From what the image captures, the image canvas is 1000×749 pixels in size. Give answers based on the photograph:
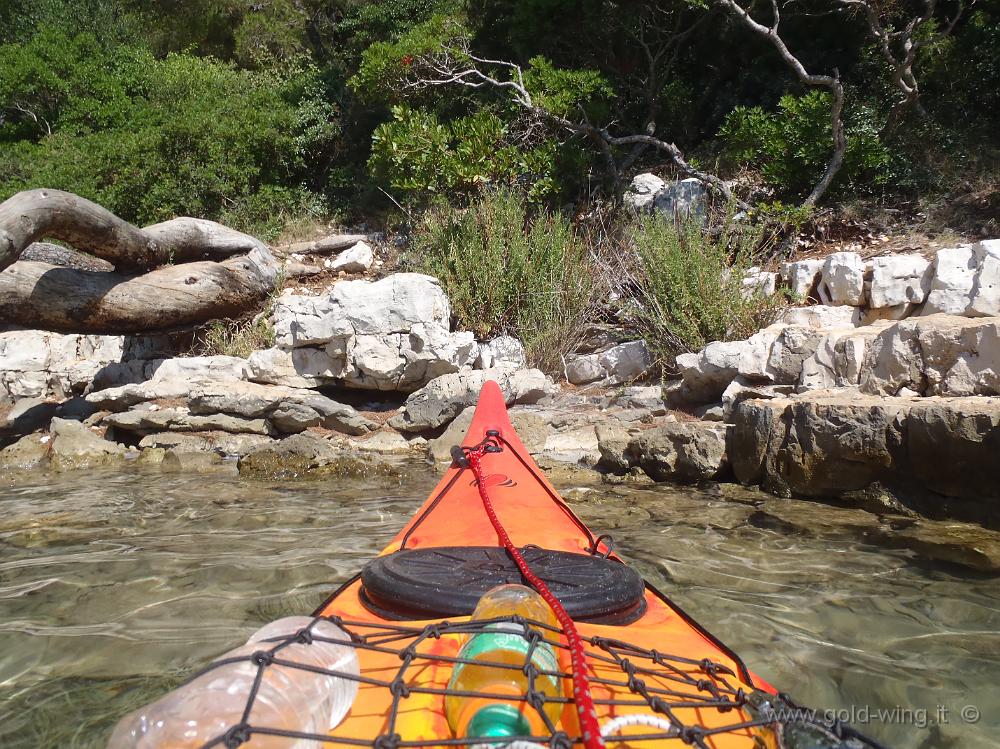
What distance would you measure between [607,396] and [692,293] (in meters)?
1.21

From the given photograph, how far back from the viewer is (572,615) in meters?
1.70

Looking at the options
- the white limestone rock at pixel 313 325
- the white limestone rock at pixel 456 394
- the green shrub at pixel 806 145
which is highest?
the green shrub at pixel 806 145

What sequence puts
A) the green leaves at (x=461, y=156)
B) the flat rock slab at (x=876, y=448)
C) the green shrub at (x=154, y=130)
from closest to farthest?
the flat rock slab at (x=876, y=448)
the green leaves at (x=461, y=156)
the green shrub at (x=154, y=130)

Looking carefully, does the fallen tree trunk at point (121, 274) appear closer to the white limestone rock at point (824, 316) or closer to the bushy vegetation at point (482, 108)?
the bushy vegetation at point (482, 108)

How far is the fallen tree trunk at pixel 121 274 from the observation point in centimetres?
552

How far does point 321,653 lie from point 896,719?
1532mm

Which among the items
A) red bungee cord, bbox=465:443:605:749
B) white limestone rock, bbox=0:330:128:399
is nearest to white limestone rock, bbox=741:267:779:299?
red bungee cord, bbox=465:443:605:749

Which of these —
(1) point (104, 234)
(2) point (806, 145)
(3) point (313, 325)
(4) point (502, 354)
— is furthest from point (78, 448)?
(2) point (806, 145)

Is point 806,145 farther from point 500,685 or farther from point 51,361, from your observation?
point 51,361

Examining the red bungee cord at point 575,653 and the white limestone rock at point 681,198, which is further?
the white limestone rock at point 681,198

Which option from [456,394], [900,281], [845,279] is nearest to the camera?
[900,281]

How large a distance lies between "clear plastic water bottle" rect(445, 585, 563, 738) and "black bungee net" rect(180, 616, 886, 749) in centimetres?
2

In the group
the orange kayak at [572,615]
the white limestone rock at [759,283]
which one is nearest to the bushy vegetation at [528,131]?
the white limestone rock at [759,283]

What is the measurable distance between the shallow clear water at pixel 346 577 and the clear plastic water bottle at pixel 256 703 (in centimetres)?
87
